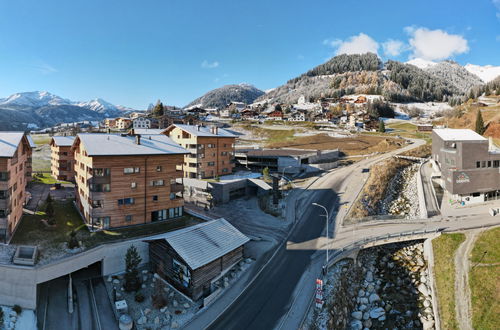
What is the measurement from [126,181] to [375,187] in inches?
2035

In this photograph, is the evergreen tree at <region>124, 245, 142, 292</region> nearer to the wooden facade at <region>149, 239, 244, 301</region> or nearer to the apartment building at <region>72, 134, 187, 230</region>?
the wooden facade at <region>149, 239, 244, 301</region>

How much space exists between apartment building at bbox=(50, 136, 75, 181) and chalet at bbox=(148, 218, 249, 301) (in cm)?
4593

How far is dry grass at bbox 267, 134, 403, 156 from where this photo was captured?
102812 mm

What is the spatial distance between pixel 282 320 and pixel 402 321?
49.9ft

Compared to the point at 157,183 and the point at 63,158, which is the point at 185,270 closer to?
the point at 157,183

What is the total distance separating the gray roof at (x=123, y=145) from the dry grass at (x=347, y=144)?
71722 millimetres

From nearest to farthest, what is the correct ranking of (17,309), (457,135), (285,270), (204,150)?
(17,309), (285,270), (457,135), (204,150)

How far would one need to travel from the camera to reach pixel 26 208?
44.8 m

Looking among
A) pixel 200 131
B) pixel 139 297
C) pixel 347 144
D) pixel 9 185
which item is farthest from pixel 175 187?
pixel 347 144

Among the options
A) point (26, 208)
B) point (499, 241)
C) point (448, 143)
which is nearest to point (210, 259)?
point (26, 208)

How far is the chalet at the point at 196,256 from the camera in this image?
30.8 m

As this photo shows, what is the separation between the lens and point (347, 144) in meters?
113

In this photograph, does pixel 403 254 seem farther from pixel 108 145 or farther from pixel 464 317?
pixel 108 145

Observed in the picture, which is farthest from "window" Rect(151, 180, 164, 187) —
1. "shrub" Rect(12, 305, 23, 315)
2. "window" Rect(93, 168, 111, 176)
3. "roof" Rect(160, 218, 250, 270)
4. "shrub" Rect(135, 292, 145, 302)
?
"shrub" Rect(12, 305, 23, 315)
